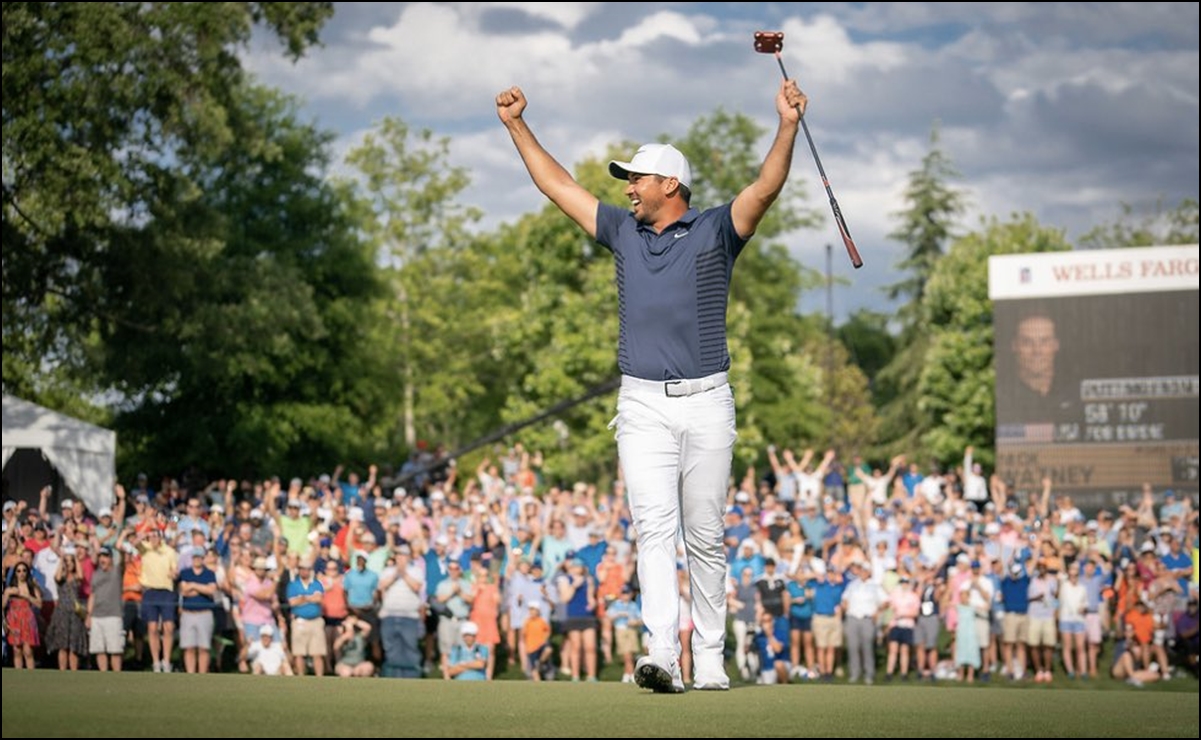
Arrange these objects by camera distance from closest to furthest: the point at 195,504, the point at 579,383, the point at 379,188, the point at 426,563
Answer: the point at 426,563, the point at 195,504, the point at 579,383, the point at 379,188

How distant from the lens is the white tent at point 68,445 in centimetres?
2755

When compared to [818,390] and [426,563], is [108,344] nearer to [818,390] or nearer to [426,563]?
[426,563]

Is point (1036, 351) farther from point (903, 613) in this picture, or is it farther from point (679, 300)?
point (679, 300)

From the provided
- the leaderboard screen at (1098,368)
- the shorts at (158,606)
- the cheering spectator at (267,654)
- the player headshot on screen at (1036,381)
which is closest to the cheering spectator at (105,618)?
the shorts at (158,606)

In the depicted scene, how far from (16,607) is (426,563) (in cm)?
581

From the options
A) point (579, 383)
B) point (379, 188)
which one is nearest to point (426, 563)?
point (579, 383)

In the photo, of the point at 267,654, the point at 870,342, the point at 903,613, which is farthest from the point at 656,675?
the point at 870,342

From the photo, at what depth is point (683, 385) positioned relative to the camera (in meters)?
7.54

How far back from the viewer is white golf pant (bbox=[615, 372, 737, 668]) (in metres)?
7.59

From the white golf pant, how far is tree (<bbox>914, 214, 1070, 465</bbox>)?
1825 inches

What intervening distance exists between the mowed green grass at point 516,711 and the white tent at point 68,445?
69.4ft

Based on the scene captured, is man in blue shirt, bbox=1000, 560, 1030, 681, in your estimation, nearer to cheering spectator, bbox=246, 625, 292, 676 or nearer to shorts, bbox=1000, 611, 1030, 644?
shorts, bbox=1000, 611, 1030, 644

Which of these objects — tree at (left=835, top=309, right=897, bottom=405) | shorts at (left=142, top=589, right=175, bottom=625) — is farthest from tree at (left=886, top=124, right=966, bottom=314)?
shorts at (left=142, top=589, right=175, bottom=625)

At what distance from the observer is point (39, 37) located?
3133cm
